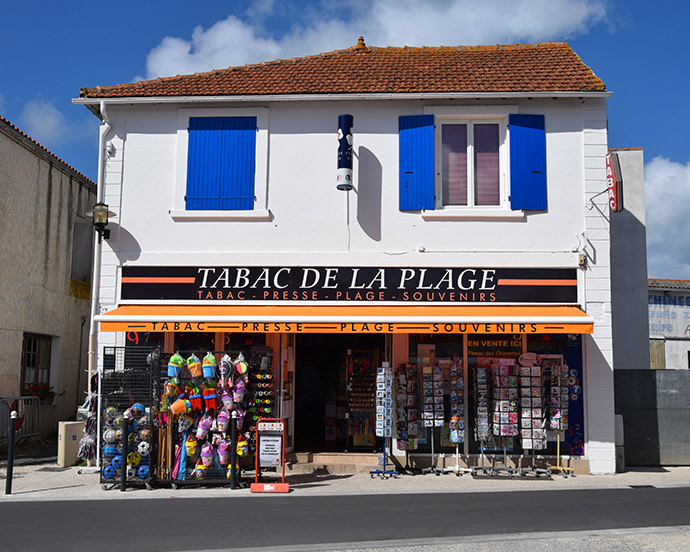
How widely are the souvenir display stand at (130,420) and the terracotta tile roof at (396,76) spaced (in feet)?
17.5

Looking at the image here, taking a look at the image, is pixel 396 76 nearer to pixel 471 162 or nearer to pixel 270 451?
pixel 471 162

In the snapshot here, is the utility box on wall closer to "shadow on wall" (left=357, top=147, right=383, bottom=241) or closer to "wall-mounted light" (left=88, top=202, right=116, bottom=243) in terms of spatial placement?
"wall-mounted light" (left=88, top=202, right=116, bottom=243)

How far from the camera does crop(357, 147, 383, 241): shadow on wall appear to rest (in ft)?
43.7

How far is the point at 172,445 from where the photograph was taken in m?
11.2

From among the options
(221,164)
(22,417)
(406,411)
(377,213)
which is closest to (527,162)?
(377,213)

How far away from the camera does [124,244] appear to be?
13.5 metres

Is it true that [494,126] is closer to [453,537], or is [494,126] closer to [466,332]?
[466,332]

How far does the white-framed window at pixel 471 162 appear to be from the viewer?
13500mm

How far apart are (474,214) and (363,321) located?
2923mm

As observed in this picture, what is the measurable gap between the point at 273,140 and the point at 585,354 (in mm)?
6667

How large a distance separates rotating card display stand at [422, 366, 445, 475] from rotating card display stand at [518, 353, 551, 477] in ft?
4.42

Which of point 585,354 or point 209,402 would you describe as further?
point 585,354

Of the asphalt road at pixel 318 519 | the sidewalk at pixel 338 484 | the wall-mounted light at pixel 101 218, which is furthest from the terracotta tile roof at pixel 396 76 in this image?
the asphalt road at pixel 318 519

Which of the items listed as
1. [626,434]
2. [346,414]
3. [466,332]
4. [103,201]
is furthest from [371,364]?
[103,201]
